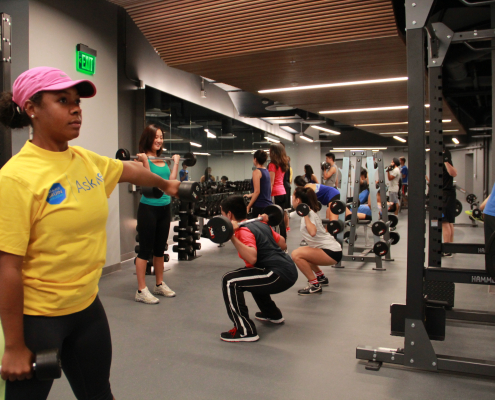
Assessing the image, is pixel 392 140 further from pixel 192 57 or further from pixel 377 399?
pixel 377 399

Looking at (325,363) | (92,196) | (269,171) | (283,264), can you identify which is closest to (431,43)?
(283,264)

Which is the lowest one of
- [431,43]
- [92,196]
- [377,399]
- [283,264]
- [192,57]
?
[377,399]

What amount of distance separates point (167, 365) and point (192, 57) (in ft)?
10.4

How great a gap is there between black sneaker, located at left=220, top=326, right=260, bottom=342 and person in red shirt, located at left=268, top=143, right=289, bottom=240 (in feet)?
9.15

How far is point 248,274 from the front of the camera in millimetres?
2600

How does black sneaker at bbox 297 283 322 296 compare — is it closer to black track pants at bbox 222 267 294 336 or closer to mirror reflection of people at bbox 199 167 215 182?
black track pants at bbox 222 267 294 336

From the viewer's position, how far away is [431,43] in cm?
234

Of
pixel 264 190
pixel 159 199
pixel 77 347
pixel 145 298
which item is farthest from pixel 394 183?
pixel 77 347

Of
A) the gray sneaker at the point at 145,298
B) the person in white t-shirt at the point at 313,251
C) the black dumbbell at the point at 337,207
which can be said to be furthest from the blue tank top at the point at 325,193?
the gray sneaker at the point at 145,298

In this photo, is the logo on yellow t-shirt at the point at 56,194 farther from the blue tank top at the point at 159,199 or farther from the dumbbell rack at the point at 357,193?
the dumbbell rack at the point at 357,193

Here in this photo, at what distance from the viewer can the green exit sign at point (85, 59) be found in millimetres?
3889

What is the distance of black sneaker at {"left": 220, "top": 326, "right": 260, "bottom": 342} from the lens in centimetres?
255

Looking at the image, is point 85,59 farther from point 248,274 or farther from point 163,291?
point 248,274

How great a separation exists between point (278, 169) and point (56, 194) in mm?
4214
